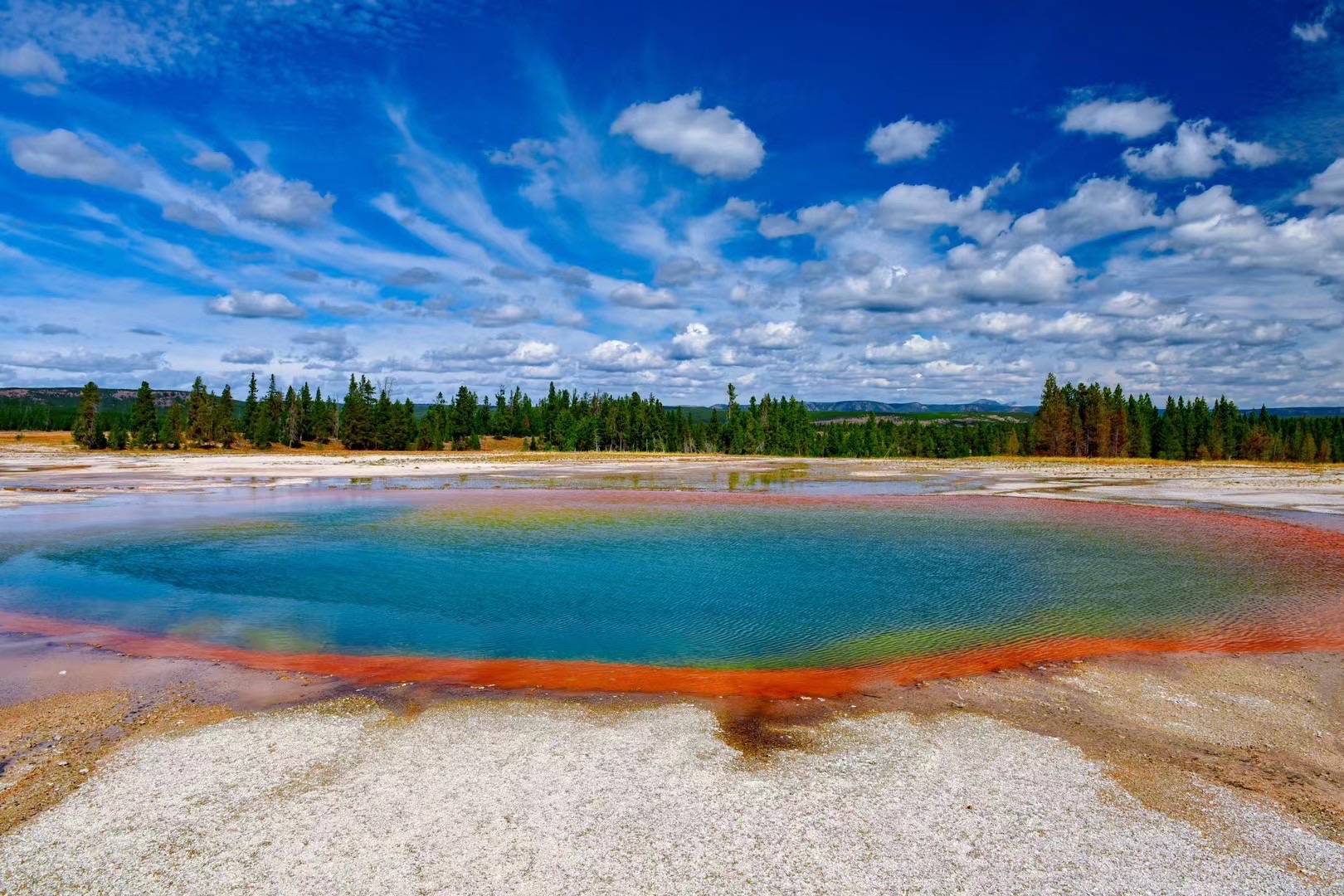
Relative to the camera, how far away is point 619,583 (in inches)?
865

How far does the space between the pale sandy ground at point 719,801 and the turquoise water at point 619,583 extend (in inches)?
166

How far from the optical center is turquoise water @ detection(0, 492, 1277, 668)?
16.3 meters

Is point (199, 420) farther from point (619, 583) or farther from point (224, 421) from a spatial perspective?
point (619, 583)

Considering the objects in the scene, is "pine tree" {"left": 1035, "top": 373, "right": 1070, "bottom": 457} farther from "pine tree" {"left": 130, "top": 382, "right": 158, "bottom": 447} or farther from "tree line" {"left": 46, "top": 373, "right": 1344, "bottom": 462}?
"pine tree" {"left": 130, "top": 382, "right": 158, "bottom": 447}

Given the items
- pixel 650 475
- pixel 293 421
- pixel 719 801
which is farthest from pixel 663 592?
pixel 293 421

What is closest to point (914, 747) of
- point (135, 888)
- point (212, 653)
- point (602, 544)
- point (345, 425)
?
point (135, 888)

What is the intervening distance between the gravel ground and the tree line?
126 m

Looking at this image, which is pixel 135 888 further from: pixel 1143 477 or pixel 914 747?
pixel 1143 477

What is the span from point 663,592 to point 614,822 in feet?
42.8

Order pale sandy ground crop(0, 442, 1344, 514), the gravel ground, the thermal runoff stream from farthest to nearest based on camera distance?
pale sandy ground crop(0, 442, 1344, 514)
the thermal runoff stream
the gravel ground

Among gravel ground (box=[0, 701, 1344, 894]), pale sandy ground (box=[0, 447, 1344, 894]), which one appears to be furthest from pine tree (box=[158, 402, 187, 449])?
gravel ground (box=[0, 701, 1344, 894])

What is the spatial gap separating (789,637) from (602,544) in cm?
1363

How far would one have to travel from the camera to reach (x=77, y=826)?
768cm

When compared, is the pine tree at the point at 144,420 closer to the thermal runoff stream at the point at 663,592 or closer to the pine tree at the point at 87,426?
→ the pine tree at the point at 87,426
